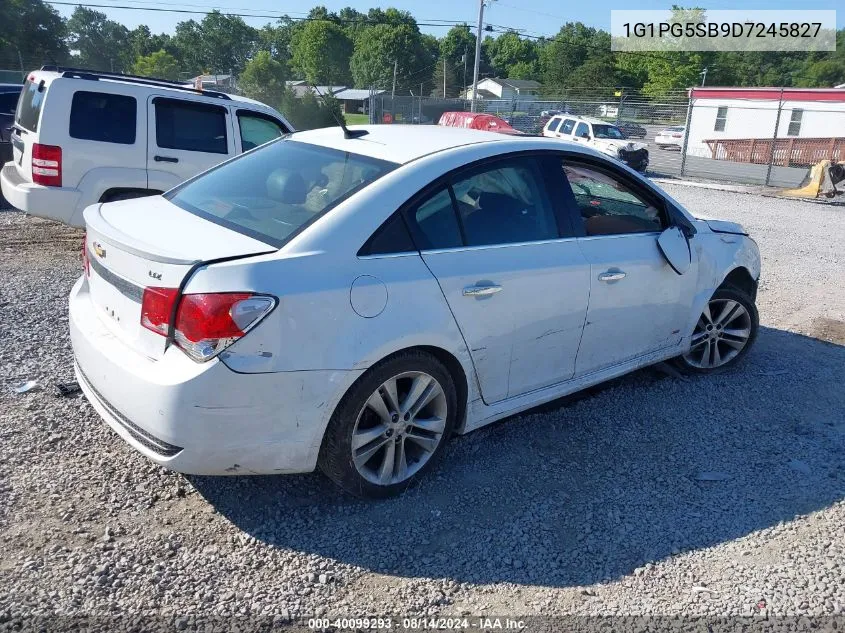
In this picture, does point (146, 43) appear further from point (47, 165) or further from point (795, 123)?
point (47, 165)

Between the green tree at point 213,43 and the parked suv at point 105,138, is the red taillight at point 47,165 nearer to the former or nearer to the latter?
the parked suv at point 105,138

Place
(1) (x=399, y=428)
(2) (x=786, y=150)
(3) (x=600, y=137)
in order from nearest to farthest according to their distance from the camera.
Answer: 1. (1) (x=399, y=428)
2. (3) (x=600, y=137)
3. (2) (x=786, y=150)

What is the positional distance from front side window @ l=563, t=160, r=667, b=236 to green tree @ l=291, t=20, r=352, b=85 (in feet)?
388

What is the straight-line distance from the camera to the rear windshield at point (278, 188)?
319 centimetres

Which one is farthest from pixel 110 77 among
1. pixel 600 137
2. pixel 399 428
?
pixel 600 137

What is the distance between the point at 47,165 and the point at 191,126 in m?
1.60

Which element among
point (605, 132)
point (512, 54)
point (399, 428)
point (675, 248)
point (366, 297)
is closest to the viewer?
point (366, 297)

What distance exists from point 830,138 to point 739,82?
51.9 m

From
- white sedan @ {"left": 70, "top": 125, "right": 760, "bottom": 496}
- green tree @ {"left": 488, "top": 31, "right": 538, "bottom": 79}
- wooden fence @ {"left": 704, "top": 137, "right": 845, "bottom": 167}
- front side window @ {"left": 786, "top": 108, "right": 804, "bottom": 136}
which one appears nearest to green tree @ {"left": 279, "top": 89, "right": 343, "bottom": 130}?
wooden fence @ {"left": 704, "top": 137, "right": 845, "bottom": 167}

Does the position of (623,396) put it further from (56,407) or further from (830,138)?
(830,138)

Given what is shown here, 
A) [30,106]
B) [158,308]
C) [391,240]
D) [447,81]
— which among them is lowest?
[158,308]

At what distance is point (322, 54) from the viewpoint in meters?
119

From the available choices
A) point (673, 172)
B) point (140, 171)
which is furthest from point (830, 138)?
point (140, 171)

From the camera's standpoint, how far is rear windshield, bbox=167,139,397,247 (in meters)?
3.19
